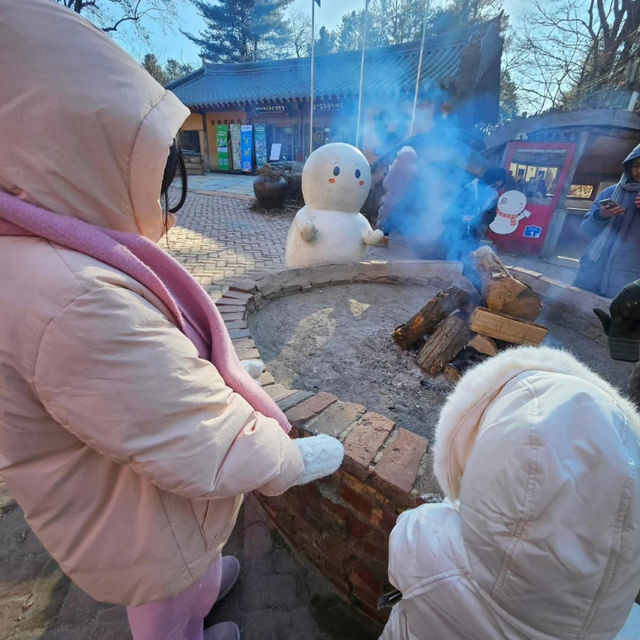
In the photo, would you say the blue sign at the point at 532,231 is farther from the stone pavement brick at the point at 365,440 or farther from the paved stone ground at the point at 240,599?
the paved stone ground at the point at 240,599

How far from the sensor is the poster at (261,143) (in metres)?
15.5

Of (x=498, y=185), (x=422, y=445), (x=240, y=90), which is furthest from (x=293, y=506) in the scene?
(x=240, y=90)

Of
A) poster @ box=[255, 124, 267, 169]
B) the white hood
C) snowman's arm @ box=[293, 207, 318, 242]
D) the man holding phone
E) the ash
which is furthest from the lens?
poster @ box=[255, 124, 267, 169]

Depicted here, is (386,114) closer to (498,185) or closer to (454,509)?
(498,185)

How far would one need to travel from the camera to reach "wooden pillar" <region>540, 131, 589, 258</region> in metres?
6.16

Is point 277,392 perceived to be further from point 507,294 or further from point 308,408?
point 507,294

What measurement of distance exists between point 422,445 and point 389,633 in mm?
550

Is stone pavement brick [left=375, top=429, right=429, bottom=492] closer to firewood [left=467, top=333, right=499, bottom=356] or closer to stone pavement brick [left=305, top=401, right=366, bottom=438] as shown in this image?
stone pavement brick [left=305, top=401, right=366, bottom=438]

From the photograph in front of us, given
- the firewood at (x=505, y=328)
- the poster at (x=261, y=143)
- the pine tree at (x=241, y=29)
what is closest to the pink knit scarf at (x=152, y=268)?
the firewood at (x=505, y=328)

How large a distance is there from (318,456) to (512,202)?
726 centimetres

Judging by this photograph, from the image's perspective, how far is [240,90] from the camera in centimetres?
1659

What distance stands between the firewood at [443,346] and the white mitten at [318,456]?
134 centimetres

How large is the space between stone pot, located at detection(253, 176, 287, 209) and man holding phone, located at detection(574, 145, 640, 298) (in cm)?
718

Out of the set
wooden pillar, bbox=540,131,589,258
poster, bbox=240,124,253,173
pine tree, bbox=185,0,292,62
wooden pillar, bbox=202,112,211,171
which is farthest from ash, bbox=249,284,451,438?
pine tree, bbox=185,0,292,62
